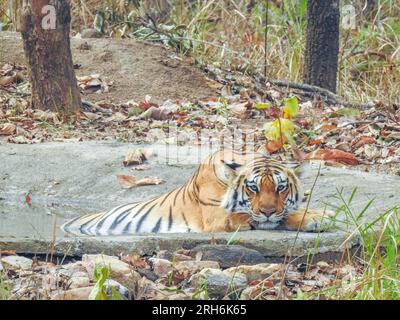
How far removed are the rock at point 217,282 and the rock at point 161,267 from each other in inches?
8.9

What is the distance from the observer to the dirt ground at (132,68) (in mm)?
10664

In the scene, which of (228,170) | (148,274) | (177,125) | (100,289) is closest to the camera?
(100,289)

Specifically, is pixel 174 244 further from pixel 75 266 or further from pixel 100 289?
pixel 100 289

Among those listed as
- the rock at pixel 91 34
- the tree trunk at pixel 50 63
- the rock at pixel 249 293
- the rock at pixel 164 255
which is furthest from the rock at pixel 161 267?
the rock at pixel 91 34

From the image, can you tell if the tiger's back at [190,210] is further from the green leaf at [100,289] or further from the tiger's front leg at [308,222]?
the green leaf at [100,289]

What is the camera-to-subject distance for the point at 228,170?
584 cm

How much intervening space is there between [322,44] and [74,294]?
22.7 ft

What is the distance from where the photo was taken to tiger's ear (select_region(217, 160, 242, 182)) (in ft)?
19.1

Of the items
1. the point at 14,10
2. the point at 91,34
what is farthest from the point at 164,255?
the point at 14,10

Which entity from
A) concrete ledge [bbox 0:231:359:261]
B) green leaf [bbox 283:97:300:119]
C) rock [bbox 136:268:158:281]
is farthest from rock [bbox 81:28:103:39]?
rock [bbox 136:268:158:281]

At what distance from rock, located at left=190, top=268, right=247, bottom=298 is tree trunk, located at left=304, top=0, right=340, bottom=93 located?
6.26m

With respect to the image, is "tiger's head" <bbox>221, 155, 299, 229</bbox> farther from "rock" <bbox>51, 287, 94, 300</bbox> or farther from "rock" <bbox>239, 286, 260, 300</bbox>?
"rock" <bbox>51, 287, 94, 300</bbox>
